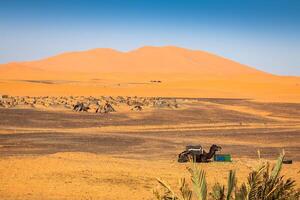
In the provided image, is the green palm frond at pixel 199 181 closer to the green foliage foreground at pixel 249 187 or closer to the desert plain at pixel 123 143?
the green foliage foreground at pixel 249 187

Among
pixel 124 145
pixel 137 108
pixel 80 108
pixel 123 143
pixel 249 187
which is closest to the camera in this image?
pixel 249 187

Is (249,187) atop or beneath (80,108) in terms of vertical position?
atop

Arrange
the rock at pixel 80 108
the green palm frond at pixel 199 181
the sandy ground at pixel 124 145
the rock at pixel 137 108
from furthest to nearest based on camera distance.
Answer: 1. the rock at pixel 137 108
2. the rock at pixel 80 108
3. the sandy ground at pixel 124 145
4. the green palm frond at pixel 199 181

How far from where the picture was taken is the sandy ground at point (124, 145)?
16.6m

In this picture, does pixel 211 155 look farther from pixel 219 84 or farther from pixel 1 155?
pixel 219 84

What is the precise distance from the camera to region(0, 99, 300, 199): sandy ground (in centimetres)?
1656

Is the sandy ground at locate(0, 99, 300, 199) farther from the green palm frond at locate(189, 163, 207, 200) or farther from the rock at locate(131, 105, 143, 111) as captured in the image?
the rock at locate(131, 105, 143, 111)

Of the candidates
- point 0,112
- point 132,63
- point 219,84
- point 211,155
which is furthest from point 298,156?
point 132,63

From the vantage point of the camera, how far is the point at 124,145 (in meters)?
29.2

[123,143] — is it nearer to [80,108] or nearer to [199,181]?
[80,108]

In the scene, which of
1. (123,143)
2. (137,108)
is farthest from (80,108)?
(123,143)

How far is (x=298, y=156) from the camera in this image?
26.3 m

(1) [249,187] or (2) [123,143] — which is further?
(2) [123,143]

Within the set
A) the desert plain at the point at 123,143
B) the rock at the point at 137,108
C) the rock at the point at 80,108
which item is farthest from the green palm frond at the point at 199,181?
the rock at the point at 137,108
